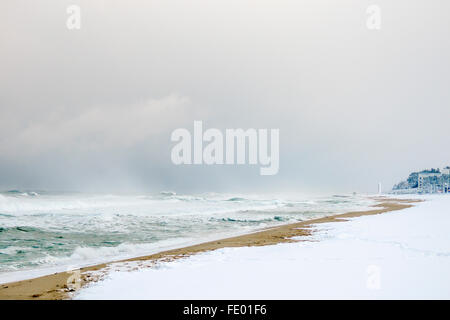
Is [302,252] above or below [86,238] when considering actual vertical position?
above

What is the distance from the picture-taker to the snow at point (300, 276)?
4.23 meters

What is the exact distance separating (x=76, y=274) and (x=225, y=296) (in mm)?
4105

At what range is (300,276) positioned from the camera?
500cm

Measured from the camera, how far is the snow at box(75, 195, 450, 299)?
423cm
